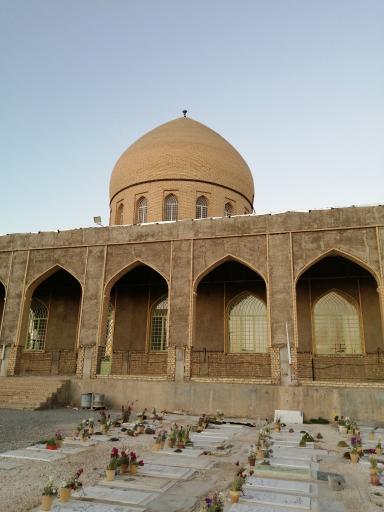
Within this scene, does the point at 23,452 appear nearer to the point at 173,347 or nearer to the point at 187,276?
the point at 173,347

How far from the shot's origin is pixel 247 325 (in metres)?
19.4

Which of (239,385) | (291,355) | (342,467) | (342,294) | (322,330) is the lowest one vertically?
(342,467)

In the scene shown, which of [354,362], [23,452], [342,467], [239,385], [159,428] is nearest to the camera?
[342,467]

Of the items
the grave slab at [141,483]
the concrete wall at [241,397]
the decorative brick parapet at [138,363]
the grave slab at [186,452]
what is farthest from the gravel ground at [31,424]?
the decorative brick parapet at [138,363]

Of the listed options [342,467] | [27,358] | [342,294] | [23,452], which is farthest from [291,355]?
[27,358]

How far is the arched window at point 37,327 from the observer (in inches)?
864

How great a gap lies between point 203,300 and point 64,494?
49.6 ft

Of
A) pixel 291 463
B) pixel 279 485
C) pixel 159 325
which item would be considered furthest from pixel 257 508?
pixel 159 325

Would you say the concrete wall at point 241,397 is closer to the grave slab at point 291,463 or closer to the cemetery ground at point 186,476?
the cemetery ground at point 186,476

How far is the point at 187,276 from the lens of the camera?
16.7 meters

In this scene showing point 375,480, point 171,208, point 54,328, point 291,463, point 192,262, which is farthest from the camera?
point 171,208

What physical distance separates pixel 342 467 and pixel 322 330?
11884mm

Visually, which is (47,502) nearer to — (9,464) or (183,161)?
(9,464)

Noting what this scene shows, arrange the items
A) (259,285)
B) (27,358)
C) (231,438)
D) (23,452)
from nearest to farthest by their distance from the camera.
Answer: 1. (23,452)
2. (231,438)
3. (259,285)
4. (27,358)
